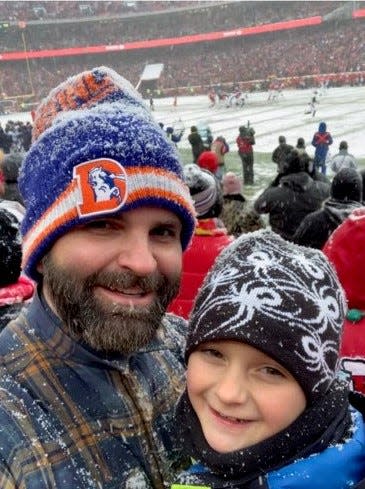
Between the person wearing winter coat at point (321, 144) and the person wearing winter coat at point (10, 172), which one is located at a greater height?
the person wearing winter coat at point (10, 172)

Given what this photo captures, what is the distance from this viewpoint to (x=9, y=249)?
2.58 m

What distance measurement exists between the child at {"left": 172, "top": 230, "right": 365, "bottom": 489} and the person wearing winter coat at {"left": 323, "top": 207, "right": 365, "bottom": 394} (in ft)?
2.45

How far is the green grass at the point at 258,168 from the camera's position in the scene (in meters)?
11.6

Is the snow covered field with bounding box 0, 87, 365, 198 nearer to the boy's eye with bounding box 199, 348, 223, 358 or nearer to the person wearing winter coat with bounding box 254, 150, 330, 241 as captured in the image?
the person wearing winter coat with bounding box 254, 150, 330, 241

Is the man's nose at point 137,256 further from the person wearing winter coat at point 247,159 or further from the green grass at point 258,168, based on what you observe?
the person wearing winter coat at point 247,159

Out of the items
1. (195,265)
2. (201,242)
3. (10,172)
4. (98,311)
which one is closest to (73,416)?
(98,311)

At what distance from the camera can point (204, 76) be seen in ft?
165

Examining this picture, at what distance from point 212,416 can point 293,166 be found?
16.6 feet

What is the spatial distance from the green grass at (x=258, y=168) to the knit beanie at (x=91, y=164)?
9.51 meters

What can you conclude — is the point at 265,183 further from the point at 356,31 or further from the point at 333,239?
the point at 356,31

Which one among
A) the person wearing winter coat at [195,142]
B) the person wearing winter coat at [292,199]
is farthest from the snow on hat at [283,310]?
the person wearing winter coat at [195,142]

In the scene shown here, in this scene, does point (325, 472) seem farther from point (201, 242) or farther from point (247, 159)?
point (247, 159)

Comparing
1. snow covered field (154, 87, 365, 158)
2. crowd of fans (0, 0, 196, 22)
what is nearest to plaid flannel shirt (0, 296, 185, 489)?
snow covered field (154, 87, 365, 158)

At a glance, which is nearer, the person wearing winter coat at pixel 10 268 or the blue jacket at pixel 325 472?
the blue jacket at pixel 325 472
